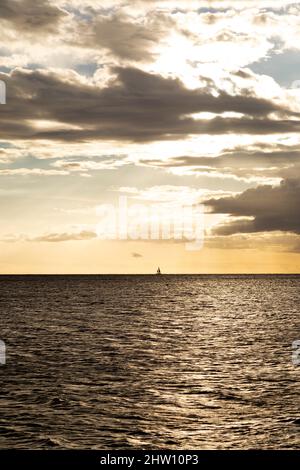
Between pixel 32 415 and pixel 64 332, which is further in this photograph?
pixel 64 332

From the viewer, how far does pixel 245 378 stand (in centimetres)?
4472

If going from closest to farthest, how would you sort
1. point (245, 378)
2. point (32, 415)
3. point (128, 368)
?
point (32, 415)
point (245, 378)
point (128, 368)

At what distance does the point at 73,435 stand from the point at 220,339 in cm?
4657

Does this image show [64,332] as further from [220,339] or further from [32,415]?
Answer: [32,415]

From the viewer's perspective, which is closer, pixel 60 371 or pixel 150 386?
pixel 150 386
